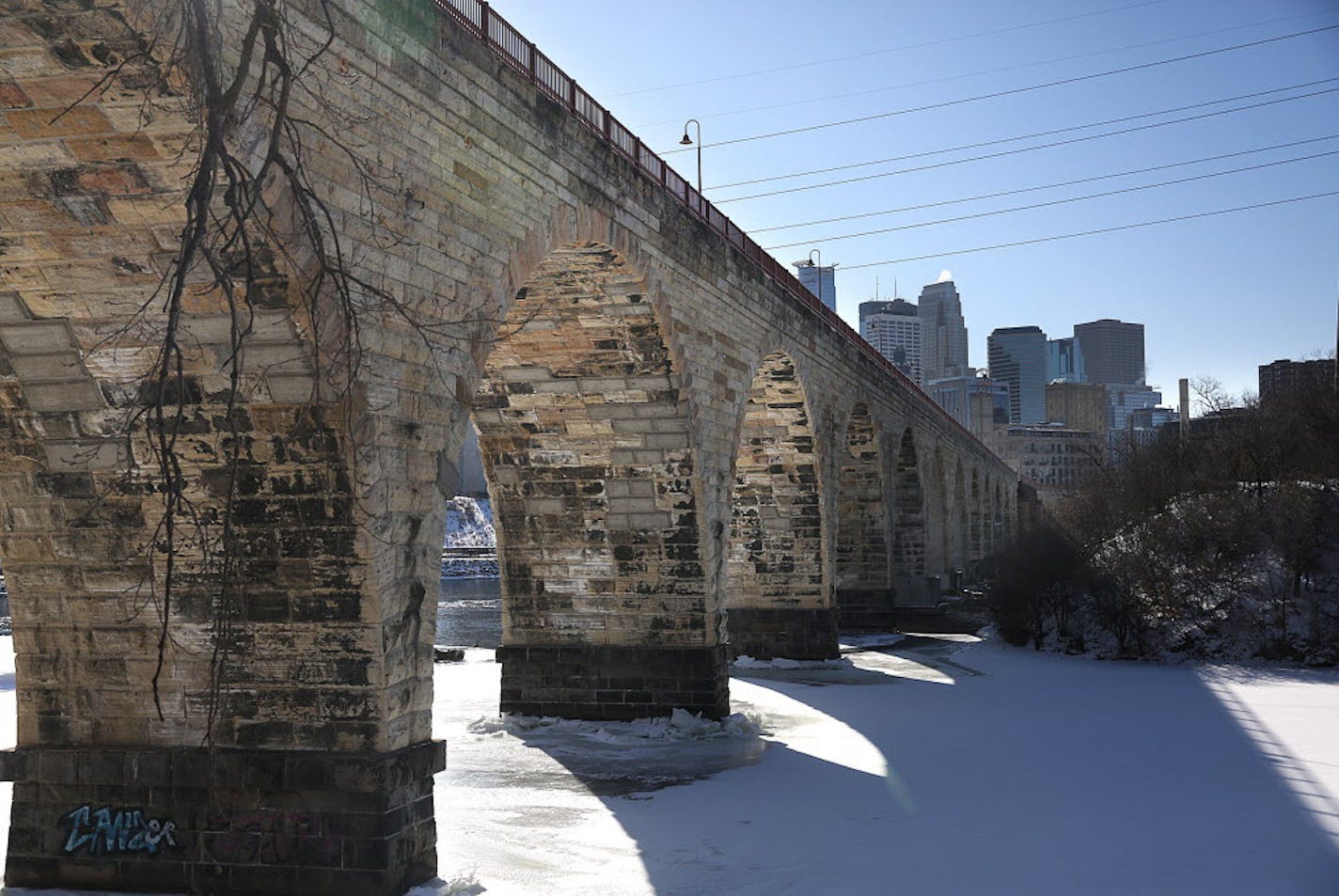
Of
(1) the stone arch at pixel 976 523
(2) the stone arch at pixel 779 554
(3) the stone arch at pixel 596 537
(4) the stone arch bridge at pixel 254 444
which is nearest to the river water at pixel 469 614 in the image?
(3) the stone arch at pixel 596 537

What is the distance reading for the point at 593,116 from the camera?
12.9 m

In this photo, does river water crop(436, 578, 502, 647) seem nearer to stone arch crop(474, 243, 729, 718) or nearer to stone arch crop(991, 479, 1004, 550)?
stone arch crop(474, 243, 729, 718)

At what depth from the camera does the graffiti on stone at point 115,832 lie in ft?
28.6

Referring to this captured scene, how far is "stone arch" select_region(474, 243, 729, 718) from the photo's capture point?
51.3 ft

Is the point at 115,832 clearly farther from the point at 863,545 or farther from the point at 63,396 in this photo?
the point at 863,545

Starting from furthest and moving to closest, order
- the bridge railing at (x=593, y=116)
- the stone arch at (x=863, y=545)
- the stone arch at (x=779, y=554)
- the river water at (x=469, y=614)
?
the river water at (x=469, y=614) → the stone arch at (x=863, y=545) → the stone arch at (x=779, y=554) → the bridge railing at (x=593, y=116)

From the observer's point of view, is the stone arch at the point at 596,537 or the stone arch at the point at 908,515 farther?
the stone arch at the point at 908,515

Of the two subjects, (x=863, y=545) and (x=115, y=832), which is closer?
(x=115, y=832)

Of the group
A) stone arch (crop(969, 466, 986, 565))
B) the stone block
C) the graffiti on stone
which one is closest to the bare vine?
the stone block

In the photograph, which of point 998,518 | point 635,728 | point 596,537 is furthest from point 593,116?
point 998,518

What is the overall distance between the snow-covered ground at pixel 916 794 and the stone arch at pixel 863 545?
11.8 metres

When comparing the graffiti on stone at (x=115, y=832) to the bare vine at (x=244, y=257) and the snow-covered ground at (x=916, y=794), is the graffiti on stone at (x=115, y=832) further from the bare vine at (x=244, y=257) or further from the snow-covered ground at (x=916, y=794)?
the snow-covered ground at (x=916, y=794)

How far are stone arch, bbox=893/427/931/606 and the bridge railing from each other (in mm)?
15542

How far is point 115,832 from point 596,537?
332 inches
